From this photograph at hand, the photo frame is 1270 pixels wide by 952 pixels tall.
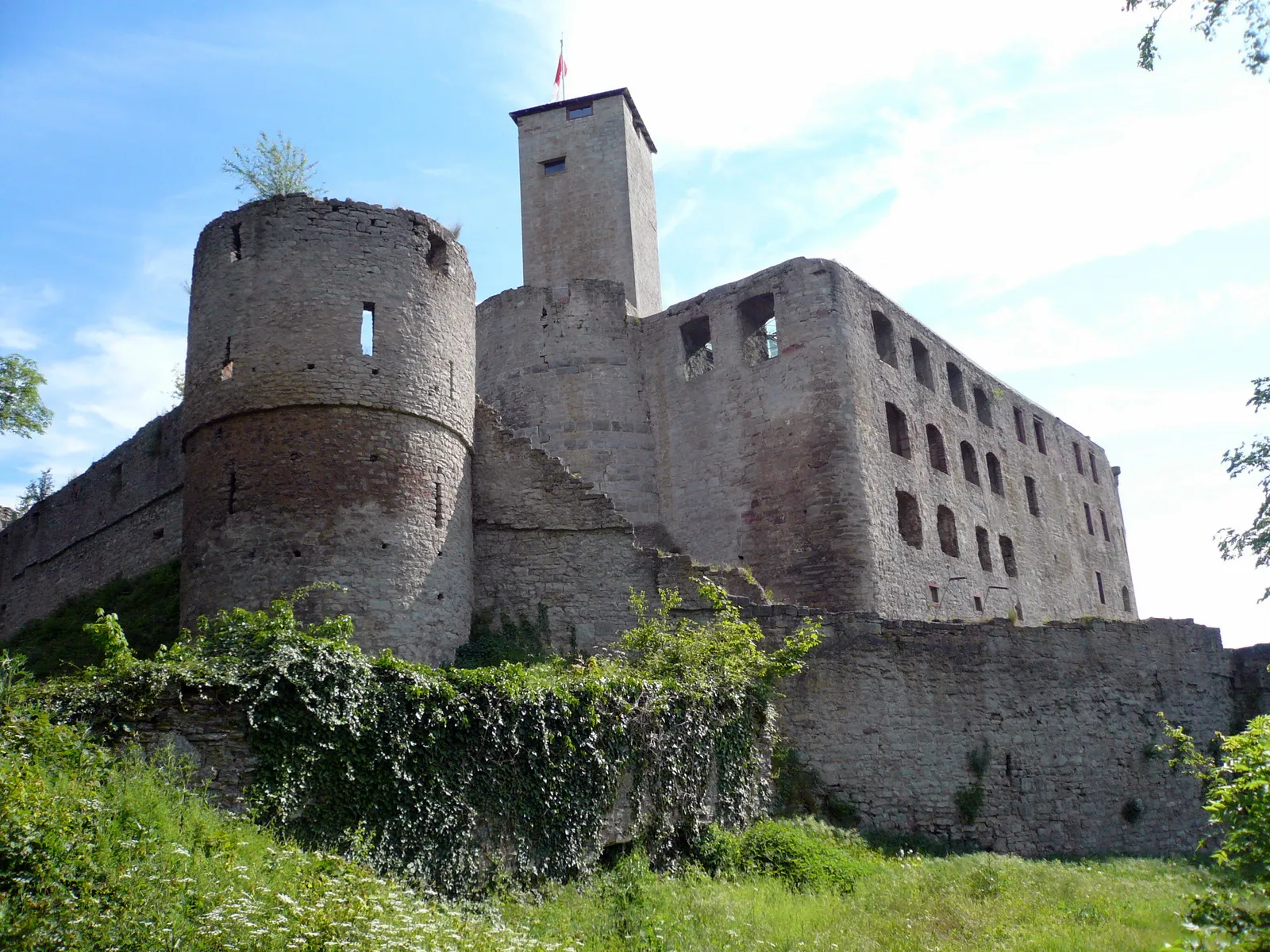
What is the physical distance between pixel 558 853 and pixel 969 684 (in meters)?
7.56

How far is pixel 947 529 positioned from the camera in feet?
77.9

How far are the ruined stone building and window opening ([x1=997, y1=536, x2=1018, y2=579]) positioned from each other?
1238mm

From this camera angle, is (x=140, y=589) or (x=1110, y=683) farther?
(x=140, y=589)

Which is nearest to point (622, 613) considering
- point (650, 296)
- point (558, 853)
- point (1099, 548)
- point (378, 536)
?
point (378, 536)

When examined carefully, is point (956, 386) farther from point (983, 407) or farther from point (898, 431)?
point (898, 431)

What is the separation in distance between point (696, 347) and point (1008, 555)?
371 inches

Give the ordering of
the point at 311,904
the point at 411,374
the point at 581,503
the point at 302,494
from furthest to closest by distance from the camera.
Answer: the point at 581,503 → the point at 411,374 → the point at 302,494 → the point at 311,904

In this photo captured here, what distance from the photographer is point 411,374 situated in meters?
15.5

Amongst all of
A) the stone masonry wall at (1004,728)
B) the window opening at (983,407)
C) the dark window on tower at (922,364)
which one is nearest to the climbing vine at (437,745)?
the stone masonry wall at (1004,728)

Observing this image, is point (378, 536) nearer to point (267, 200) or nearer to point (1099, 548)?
point (267, 200)

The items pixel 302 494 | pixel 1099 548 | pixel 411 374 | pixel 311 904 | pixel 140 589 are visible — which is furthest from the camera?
A: pixel 1099 548

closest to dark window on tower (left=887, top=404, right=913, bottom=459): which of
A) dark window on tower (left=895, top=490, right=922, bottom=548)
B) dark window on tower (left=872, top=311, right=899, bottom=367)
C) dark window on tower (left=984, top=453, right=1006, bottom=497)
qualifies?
dark window on tower (left=895, top=490, right=922, bottom=548)

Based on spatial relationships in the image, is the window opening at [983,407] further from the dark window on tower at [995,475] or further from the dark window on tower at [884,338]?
the dark window on tower at [884,338]

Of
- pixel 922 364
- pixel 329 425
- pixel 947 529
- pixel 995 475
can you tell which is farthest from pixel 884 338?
pixel 329 425
